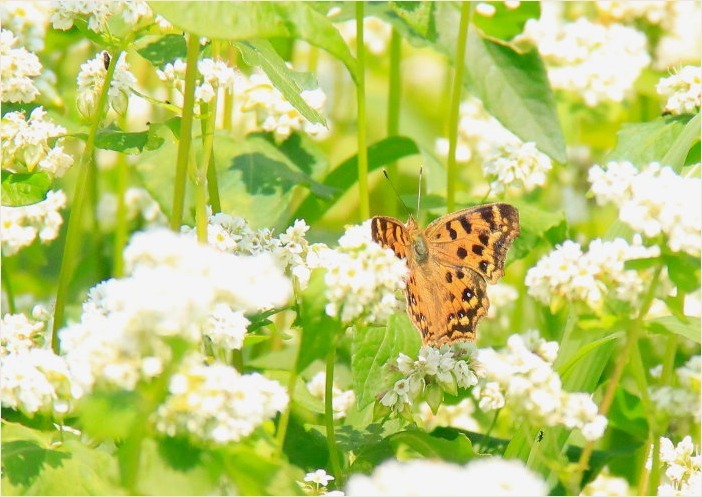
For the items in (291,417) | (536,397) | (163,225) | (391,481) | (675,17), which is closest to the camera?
(391,481)

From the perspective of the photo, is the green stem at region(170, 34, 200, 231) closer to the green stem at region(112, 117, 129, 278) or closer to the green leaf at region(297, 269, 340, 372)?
the green leaf at region(297, 269, 340, 372)

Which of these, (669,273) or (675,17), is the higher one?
(675,17)

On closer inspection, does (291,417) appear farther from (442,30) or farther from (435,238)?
(442,30)

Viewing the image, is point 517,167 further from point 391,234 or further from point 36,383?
point 36,383

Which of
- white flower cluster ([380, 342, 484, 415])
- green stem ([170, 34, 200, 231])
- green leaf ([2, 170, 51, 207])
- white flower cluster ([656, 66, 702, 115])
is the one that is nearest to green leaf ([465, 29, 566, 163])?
white flower cluster ([656, 66, 702, 115])

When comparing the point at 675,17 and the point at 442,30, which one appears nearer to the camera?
the point at 442,30

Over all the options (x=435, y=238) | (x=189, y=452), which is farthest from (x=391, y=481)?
(x=435, y=238)

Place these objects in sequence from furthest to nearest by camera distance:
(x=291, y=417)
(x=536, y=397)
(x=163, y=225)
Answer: (x=163, y=225), (x=291, y=417), (x=536, y=397)
